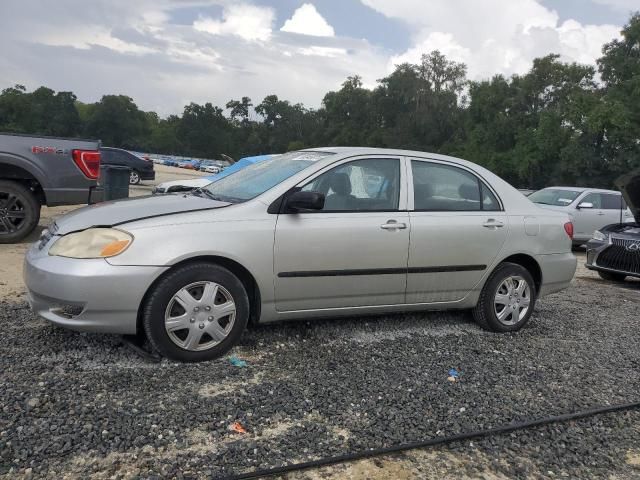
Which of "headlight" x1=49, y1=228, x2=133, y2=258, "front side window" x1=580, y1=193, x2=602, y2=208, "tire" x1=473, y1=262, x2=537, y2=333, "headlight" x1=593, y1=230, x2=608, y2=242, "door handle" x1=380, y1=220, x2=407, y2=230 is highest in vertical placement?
"front side window" x1=580, y1=193, x2=602, y2=208

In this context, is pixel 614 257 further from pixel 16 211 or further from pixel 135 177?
pixel 135 177

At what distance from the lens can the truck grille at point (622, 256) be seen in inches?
330

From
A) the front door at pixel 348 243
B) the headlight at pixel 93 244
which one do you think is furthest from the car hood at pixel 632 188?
the headlight at pixel 93 244

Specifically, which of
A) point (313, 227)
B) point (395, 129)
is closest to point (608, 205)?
point (313, 227)

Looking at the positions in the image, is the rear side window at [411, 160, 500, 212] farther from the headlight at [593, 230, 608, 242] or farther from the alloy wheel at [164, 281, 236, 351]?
the headlight at [593, 230, 608, 242]

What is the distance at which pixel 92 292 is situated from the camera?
3.69 metres

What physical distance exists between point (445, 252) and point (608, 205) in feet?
32.7

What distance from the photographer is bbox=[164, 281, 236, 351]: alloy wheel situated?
3877mm

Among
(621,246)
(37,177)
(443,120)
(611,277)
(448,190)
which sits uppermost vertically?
(443,120)

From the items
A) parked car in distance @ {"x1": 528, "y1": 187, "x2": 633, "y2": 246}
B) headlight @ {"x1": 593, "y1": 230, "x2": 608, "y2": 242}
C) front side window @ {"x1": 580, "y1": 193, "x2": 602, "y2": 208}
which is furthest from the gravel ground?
front side window @ {"x1": 580, "y1": 193, "x2": 602, "y2": 208}

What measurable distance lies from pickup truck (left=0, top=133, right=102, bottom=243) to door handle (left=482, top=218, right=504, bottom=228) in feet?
18.1

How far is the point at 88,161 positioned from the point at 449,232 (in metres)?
5.44

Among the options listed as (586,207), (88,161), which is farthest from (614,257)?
(88,161)

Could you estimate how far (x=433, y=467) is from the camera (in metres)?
2.98
